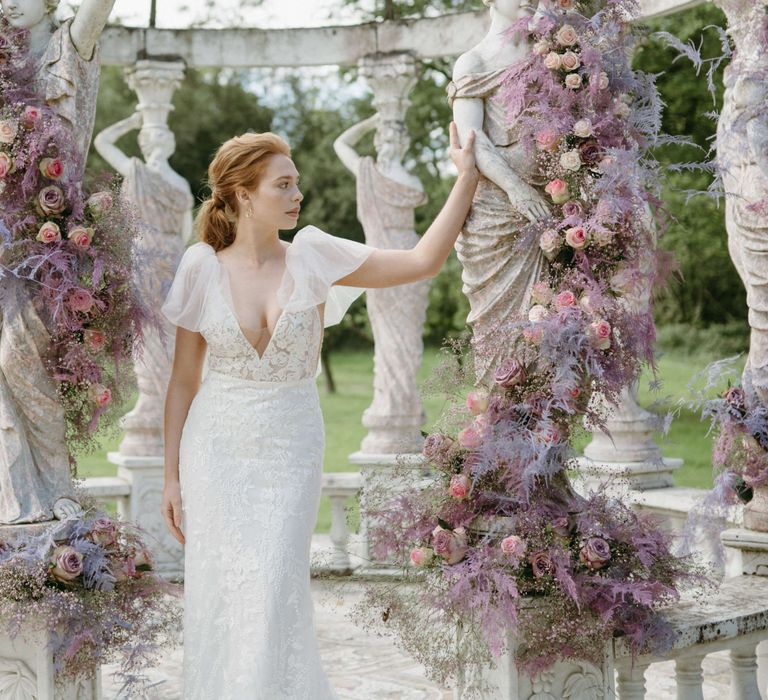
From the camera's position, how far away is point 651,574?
475 centimetres

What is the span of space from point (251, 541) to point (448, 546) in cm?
78

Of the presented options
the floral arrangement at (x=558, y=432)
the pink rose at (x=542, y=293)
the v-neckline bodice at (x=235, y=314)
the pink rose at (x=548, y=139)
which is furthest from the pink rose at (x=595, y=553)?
the pink rose at (x=548, y=139)

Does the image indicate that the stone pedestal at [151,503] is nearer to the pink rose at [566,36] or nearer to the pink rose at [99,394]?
the pink rose at [99,394]

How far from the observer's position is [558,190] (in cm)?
471

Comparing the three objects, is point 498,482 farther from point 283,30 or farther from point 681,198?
point 681,198

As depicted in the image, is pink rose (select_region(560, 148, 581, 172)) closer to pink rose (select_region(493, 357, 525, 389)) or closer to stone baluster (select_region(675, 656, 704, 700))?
pink rose (select_region(493, 357, 525, 389))

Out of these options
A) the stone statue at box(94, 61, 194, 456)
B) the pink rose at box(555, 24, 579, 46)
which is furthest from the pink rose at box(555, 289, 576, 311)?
the stone statue at box(94, 61, 194, 456)

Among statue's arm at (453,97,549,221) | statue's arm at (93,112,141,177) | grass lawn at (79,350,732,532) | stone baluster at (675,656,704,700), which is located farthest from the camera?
grass lawn at (79,350,732,532)

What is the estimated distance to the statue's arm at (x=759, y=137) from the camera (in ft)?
19.7

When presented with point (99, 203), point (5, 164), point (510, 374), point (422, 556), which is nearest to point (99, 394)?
point (99, 203)

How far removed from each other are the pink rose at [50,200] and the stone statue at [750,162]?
3.28 metres

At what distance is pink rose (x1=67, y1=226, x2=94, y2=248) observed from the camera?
4844 mm

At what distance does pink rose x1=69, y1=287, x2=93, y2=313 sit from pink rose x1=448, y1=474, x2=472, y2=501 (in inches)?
66.5

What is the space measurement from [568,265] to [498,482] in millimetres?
936
